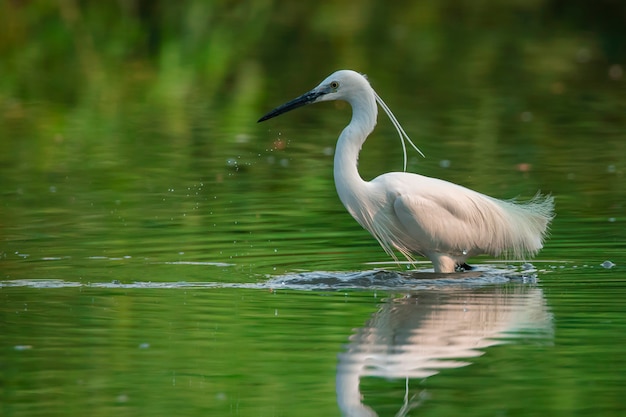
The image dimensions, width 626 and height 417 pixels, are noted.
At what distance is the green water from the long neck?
0.56 meters

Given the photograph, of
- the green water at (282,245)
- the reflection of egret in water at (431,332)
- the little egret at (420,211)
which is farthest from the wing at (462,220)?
the reflection of egret in water at (431,332)

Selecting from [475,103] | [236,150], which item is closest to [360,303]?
[236,150]

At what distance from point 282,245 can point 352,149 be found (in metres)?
1.15

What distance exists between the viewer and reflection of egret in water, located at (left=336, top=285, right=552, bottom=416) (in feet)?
22.2

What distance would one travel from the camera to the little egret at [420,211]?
32.1 ft

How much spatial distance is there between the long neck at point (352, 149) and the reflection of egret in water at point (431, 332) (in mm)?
1182

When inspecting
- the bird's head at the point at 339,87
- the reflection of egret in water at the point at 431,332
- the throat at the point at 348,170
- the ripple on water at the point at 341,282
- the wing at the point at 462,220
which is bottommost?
the reflection of egret in water at the point at 431,332

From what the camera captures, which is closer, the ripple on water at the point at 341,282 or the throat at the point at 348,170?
the ripple on water at the point at 341,282

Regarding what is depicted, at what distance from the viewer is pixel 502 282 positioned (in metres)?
9.49

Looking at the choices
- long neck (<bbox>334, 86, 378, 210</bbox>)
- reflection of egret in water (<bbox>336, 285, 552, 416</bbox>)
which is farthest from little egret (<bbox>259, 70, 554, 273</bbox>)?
reflection of egret in water (<bbox>336, 285, 552, 416</bbox>)

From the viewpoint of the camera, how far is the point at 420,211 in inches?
382

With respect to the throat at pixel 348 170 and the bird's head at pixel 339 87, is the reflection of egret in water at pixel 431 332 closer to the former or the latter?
the throat at pixel 348 170

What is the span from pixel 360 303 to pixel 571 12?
27.1 metres

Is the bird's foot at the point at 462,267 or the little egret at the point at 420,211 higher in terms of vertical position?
the little egret at the point at 420,211
